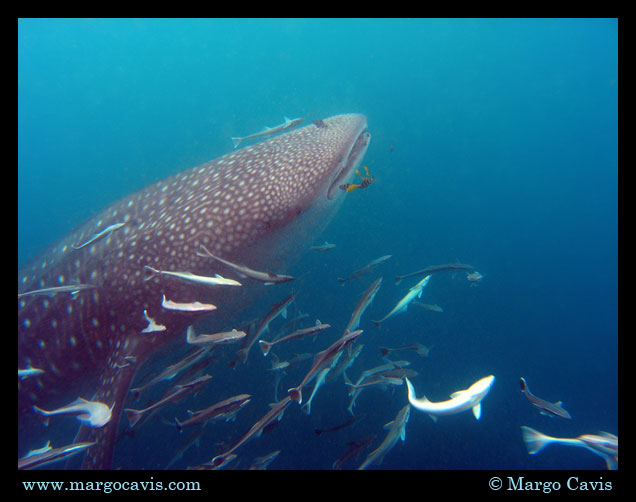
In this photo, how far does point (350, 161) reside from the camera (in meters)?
3.51

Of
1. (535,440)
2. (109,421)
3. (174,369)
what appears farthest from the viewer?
(174,369)

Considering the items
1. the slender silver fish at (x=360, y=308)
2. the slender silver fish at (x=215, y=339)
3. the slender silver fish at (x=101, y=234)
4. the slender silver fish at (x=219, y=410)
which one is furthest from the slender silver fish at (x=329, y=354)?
the slender silver fish at (x=101, y=234)

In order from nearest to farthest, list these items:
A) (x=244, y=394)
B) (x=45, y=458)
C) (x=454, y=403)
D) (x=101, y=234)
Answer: (x=454, y=403) → (x=45, y=458) → (x=244, y=394) → (x=101, y=234)

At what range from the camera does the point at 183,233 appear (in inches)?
120

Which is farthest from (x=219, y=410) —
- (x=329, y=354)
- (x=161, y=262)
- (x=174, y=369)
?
(x=161, y=262)

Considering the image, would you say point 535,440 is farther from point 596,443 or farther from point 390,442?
point 390,442

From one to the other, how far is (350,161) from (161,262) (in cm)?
244

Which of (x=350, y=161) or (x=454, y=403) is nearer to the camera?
(x=454, y=403)

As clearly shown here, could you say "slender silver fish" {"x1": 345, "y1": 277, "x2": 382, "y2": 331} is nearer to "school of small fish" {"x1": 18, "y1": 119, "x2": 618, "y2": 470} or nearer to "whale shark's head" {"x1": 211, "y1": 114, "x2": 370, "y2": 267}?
"school of small fish" {"x1": 18, "y1": 119, "x2": 618, "y2": 470}

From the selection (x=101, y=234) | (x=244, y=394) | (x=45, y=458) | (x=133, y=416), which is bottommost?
(x=244, y=394)

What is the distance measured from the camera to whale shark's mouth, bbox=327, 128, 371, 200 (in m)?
3.31

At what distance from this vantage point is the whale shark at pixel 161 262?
2.98 meters

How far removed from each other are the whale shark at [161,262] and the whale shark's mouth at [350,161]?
15 millimetres

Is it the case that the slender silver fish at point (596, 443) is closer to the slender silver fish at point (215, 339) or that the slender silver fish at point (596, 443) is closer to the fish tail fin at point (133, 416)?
the slender silver fish at point (215, 339)
